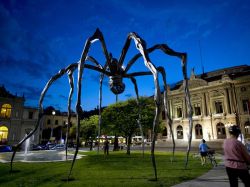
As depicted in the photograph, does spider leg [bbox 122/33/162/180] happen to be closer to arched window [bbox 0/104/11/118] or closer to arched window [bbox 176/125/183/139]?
arched window [bbox 0/104/11/118]

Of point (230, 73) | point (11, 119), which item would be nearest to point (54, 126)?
point (11, 119)

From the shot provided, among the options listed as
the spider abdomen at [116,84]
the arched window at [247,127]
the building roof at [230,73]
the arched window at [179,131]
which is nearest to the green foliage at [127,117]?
the spider abdomen at [116,84]

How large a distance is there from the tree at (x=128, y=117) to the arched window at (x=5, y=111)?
3543cm

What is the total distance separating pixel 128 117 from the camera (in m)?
23.7

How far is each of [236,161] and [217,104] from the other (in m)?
51.3

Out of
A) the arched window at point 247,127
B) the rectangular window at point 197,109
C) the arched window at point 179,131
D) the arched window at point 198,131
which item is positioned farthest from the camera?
the arched window at point 179,131

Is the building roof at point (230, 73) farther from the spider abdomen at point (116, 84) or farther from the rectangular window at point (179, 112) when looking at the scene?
the spider abdomen at point (116, 84)

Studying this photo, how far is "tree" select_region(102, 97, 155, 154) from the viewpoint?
23.7 meters

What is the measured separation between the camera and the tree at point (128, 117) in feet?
77.9

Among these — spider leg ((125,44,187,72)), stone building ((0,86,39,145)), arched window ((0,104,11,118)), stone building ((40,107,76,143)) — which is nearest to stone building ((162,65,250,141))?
stone building ((40,107,76,143))

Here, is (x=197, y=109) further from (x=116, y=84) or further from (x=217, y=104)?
(x=116, y=84)

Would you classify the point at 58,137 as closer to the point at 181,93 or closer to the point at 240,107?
the point at 181,93

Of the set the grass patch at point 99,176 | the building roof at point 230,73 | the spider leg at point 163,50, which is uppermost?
the building roof at point 230,73

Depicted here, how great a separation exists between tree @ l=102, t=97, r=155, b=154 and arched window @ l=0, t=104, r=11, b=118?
35427mm
